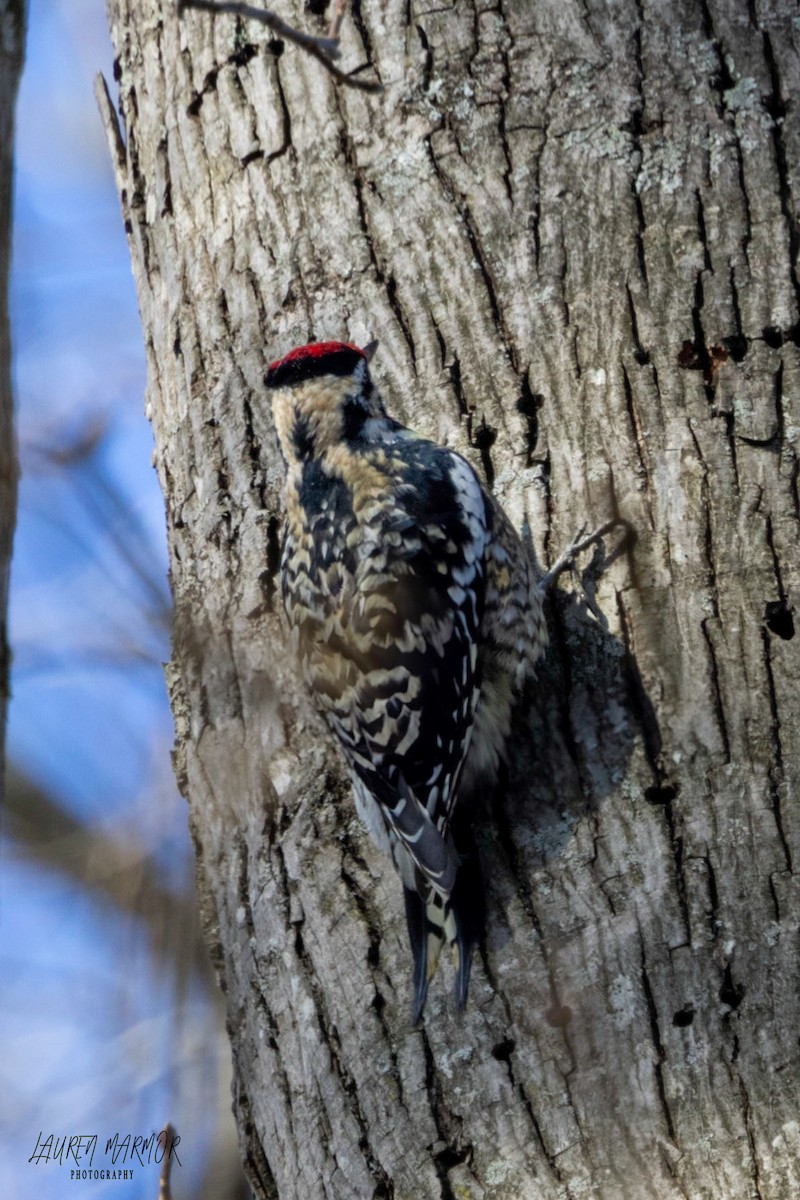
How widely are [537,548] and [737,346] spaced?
0.62 metres

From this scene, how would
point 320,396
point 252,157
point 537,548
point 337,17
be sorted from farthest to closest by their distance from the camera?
point 252,157
point 320,396
point 537,548
point 337,17

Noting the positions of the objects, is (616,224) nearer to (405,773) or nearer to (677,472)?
(677,472)

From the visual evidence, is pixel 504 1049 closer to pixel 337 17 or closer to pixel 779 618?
pixel 779 618

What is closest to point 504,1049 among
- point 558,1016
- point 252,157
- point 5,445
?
point 558,1016

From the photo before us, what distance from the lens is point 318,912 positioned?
109 inches

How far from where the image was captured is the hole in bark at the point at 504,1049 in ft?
8.17

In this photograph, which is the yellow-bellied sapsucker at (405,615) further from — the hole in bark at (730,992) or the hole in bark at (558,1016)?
the hole in bark at (730,992)

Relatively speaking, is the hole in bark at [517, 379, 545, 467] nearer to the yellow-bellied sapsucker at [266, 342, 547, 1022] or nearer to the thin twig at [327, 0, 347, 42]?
the yellow-bellied sapsucker at [266, 342, 547, 1022]

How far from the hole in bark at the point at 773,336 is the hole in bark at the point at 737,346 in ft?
0.14

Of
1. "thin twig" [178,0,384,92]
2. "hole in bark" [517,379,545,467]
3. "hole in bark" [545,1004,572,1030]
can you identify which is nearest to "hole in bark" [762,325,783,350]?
"hole in bark" [517,379,545,467]

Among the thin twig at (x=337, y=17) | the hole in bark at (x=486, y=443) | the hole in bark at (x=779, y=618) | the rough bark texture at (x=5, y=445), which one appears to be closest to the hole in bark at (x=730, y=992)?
the hole in bark at (x=779, y=618)

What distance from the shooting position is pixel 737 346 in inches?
112

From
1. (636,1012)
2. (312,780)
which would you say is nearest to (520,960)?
(636,1012)

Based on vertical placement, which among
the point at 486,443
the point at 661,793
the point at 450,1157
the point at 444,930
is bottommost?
the point at 450,1157
